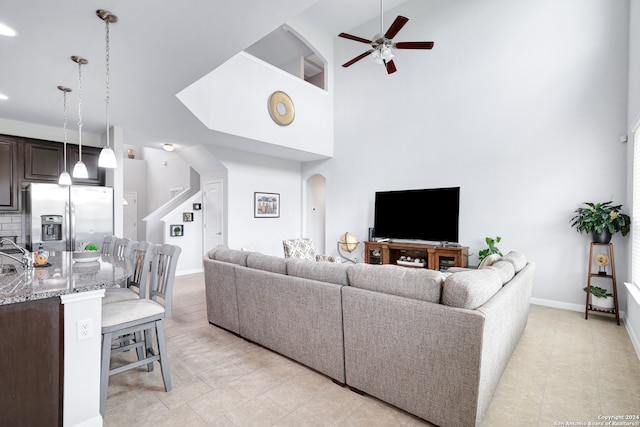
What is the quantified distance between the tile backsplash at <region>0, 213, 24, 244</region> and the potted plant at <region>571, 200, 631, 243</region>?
7.46 metres

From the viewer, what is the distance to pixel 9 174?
4.07 metres

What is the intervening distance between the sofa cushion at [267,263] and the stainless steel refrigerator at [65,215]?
269 cm

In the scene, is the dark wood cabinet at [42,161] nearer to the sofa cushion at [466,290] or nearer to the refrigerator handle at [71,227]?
the refrigerator handle at [71,227]

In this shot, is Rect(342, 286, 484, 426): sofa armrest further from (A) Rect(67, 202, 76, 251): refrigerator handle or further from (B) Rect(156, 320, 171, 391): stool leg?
(A) Rect(67, 202, 76, 251): refrigerator handle

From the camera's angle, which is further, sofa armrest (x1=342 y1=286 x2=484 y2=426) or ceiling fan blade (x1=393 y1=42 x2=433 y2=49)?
ceiling fan blade (x1=393 y1=42 x2=433 y2=49)

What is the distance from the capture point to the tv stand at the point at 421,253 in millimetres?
4934

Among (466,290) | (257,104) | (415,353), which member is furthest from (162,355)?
(257,104)

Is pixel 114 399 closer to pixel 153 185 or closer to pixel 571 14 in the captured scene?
pixel 571 14

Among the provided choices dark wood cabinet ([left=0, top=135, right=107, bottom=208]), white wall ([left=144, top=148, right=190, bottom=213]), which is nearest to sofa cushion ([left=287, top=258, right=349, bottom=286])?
dark wood cabinet ([left=0, top=135, right=107, bottom=208])

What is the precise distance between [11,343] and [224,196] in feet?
15.9

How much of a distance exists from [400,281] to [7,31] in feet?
10.7

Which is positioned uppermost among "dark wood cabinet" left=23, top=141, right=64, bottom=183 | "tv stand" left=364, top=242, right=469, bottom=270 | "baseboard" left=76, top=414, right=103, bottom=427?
"dark wood cabinet" left=23, top=141, right=64, bottom=183

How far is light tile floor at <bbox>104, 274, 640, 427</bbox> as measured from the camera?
1.93 metres

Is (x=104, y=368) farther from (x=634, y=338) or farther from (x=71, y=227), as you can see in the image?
(x=634, y=338)
